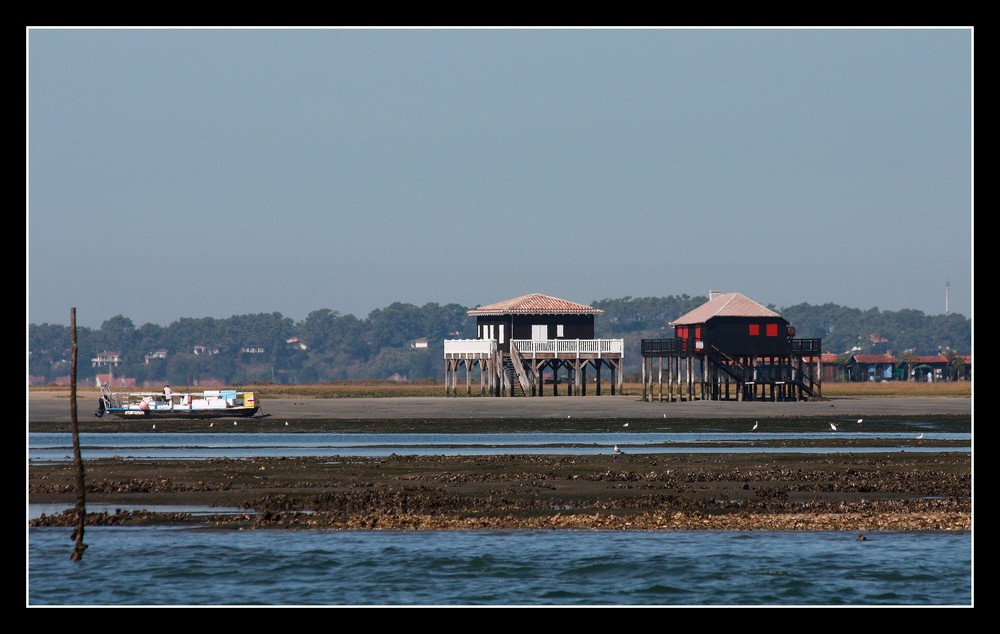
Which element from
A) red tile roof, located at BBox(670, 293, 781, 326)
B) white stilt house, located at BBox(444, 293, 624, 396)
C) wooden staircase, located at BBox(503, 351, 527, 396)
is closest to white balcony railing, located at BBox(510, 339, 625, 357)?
white stilt house, located at BBox(444, 293, 624, 396)

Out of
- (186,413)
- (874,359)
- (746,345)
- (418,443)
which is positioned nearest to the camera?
(418,443)

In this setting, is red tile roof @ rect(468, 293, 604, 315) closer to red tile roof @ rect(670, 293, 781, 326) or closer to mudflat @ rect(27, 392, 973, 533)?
red tile roof @ rect(670, 293, 781, 326)

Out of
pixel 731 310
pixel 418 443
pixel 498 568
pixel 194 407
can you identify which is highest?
pixel 731 310

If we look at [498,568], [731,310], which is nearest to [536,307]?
[731,310]

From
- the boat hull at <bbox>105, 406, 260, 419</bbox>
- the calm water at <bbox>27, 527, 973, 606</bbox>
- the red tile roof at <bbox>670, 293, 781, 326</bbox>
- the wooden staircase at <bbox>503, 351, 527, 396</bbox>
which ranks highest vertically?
the red tile roof at <bbox>670, 293, 781, 326</bbox>

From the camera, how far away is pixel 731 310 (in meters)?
89.8

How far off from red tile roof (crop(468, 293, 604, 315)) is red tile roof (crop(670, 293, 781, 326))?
925 centimetres

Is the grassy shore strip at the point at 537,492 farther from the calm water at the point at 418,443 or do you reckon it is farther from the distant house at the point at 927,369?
the distant house at the point at 927,369

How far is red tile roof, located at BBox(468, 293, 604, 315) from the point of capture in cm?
10019

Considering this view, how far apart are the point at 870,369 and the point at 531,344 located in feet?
254

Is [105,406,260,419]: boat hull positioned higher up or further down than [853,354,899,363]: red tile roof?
further down

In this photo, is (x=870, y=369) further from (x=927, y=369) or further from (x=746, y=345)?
(x=746, y=345)
